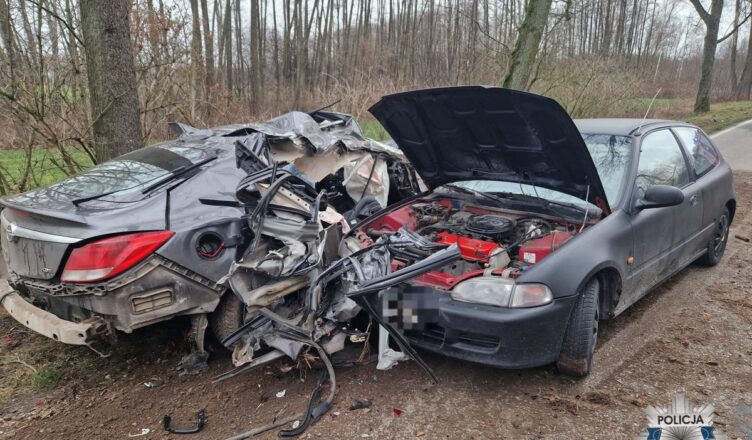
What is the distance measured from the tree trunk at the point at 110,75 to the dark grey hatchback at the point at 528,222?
3.39m

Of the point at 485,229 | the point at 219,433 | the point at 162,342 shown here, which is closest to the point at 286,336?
the point at 219,433

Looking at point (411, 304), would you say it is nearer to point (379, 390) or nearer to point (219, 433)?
point (379, 390)

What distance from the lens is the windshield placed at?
11.8 ft

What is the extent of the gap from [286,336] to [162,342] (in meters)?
1.28

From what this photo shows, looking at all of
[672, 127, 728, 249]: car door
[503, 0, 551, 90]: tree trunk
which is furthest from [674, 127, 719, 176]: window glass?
[503, 0, 551, 90]: tree trunk

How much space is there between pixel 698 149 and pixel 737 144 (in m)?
10.2

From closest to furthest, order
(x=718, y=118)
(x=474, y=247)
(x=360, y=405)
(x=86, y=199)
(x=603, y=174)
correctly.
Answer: (x=360, y=405)
(x=86, y=199)
(x=474, y=247)
(x=603, y=174)
(x=718, y=118)

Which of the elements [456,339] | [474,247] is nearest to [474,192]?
[474,247]

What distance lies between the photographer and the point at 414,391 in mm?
3000

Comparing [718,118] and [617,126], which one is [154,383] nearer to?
[617,126]

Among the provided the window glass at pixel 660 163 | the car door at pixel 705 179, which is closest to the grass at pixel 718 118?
the car door at pixel 705 179

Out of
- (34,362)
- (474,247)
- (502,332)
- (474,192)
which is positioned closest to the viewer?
(502,332)

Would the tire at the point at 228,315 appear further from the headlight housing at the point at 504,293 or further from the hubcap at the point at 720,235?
the hubcap at the point at 720,235

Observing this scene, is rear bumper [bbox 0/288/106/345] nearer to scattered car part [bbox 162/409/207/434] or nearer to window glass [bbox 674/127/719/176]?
scattered car part [bbox 162/409/207/434]
